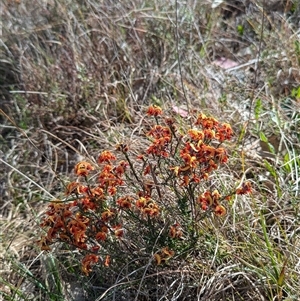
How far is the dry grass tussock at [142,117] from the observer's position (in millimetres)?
1947

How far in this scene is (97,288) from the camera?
6.65ft

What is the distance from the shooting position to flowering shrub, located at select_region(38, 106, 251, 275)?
176cm

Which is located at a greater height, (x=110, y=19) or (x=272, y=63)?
(x=110, y=19)

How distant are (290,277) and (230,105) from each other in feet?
3.42

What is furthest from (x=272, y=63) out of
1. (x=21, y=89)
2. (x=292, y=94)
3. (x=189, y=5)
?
(x=21, y=89)

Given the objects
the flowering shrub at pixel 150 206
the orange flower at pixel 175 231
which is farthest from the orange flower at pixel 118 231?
the orange flower at pixel 175 231

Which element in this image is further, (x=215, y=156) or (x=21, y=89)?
(x=21, y=89)

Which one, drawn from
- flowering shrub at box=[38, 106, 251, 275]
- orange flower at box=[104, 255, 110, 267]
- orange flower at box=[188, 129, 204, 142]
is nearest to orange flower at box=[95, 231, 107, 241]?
flowering shrub at box=[38, 106, 251, 275]

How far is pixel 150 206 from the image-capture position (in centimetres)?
179

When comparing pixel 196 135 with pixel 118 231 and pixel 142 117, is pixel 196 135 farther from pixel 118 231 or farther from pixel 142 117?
pixel 142 117

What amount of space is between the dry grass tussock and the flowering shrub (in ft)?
0.15

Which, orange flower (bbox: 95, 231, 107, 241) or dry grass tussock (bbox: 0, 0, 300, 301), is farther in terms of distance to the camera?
dry grass tussock (bbox: 0, 0, 300, 301)

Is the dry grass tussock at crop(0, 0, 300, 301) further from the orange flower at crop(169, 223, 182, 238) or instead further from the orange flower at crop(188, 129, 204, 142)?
the orange flower at crop(188, 129, 204, 142)

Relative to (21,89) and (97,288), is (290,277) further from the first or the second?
(21,89)
